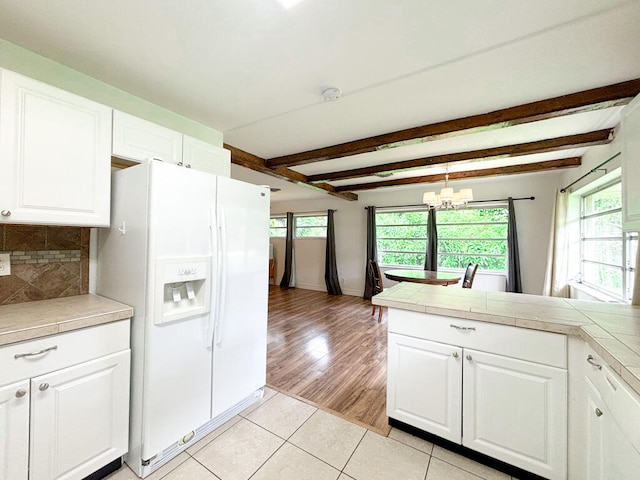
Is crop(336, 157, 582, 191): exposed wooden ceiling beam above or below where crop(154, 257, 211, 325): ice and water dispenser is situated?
above

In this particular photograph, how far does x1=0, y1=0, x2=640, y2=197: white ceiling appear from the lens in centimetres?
129

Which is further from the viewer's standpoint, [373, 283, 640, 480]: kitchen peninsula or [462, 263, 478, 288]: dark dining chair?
[462, 263, 478, 288]: dark dining chair

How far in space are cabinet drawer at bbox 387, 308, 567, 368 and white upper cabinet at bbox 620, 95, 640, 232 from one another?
78 cm

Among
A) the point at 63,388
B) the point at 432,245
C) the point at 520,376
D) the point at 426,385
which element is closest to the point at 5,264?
the point at 63,388

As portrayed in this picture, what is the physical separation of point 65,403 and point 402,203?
18.6 feet

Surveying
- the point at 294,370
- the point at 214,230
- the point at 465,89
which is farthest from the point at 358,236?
the point at 214,230

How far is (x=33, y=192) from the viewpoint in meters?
1.36

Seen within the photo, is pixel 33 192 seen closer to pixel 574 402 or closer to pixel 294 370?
pixel 294 370

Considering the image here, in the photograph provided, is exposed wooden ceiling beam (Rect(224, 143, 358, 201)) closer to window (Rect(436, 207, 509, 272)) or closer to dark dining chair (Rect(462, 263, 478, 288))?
window (Rect(436, 207, 509, 272))

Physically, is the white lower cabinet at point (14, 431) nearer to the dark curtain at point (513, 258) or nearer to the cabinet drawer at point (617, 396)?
the cabinet drawer at point (617, 396)

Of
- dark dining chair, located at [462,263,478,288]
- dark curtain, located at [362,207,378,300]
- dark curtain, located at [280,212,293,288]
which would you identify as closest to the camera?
dark dining chair, located at [462,263,478,288]

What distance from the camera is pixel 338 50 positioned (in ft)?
5.15

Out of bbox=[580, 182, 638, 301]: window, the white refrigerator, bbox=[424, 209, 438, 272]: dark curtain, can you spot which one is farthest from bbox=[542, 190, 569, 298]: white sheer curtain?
the white refrigerator

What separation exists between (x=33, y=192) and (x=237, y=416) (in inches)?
72.7
